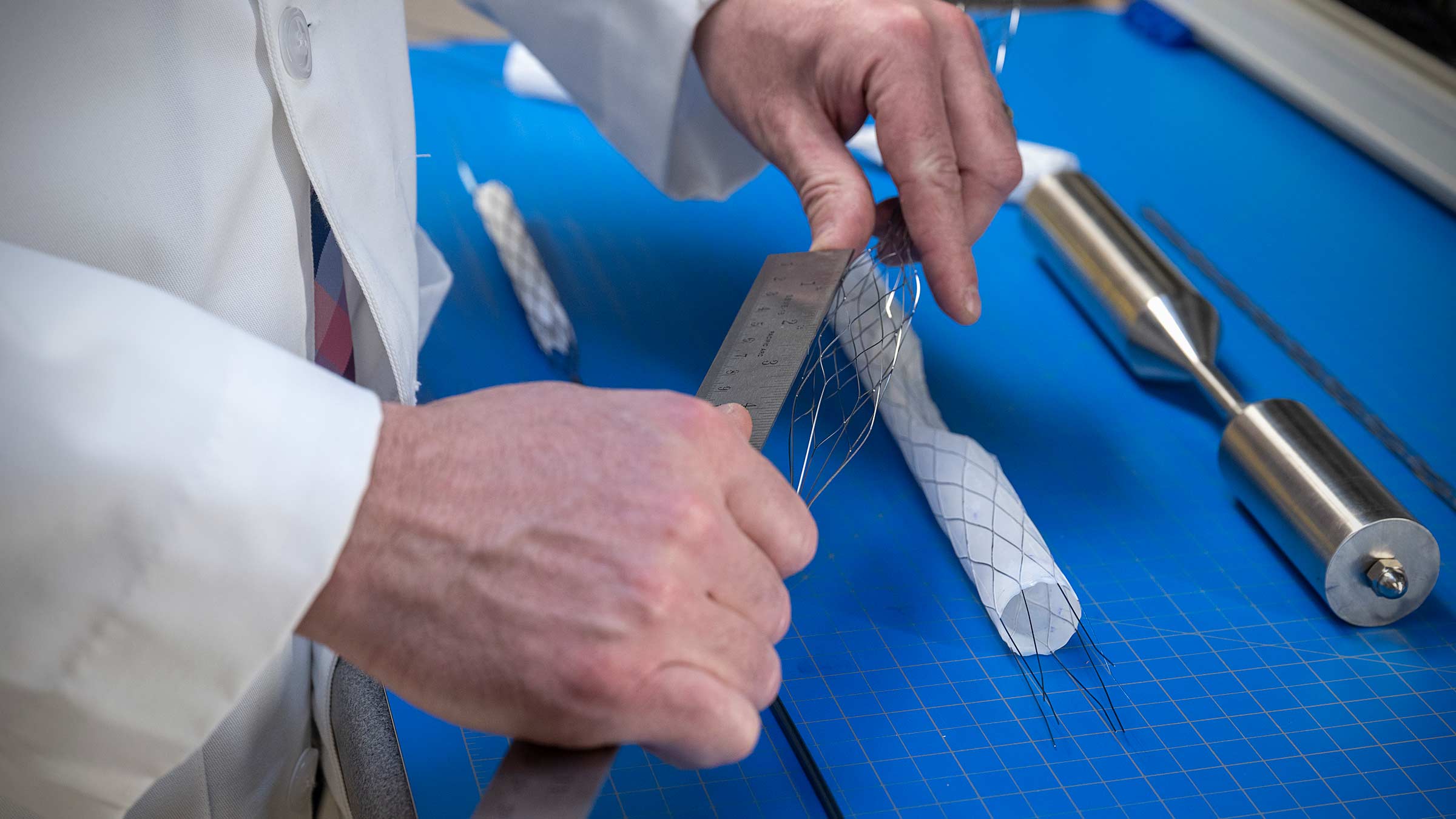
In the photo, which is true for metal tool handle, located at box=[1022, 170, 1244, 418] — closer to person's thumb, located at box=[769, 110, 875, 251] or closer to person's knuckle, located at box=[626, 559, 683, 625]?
person's thumb, located at box=[769, 110, 875, 251]

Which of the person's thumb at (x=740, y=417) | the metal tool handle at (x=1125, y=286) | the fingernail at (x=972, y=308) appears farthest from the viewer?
the metal tool handle at (x=1125, y=286)

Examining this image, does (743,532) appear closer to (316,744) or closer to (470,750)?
(470,750)

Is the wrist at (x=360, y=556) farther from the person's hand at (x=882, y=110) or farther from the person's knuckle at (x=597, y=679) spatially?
the person's hand at (x=882, y=110)

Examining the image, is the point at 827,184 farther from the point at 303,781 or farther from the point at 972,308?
the point at 303,781

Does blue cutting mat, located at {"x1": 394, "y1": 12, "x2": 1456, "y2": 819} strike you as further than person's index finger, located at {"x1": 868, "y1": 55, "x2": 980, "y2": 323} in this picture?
No

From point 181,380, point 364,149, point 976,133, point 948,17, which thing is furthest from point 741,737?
point 948,17

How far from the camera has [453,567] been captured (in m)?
0.47

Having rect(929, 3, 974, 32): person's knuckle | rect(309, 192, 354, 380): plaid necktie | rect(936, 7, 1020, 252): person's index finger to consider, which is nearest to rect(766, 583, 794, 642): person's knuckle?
rect(309, 192, 354, 380): plaid necktie

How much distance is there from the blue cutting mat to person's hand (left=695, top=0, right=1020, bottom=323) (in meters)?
0.19

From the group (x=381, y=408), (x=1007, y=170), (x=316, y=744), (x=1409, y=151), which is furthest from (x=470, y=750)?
(x=1409, y=151)

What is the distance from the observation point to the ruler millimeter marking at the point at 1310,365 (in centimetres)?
93

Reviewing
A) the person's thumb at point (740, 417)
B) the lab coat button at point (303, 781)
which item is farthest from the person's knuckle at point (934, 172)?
the lab coat button at point (303, 781)

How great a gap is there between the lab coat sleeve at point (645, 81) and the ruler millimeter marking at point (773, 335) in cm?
30

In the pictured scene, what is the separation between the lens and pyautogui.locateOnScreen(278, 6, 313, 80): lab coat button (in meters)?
0.65
